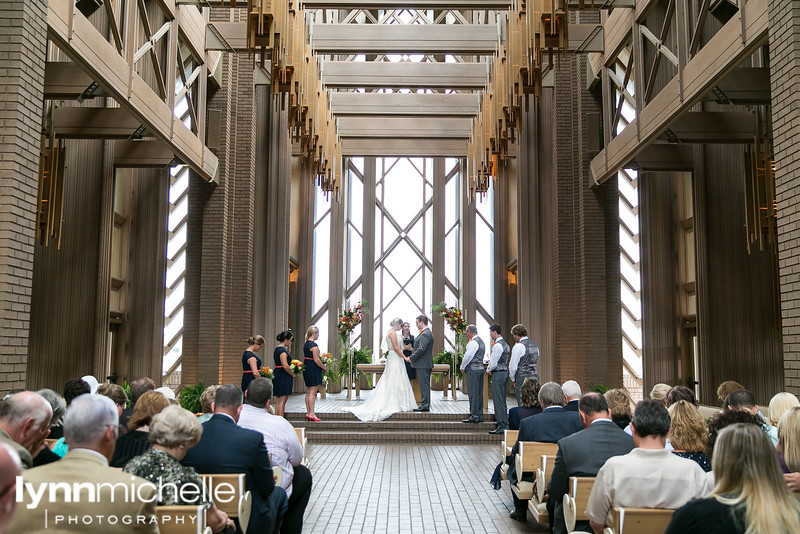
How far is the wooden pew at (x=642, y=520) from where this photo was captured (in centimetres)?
358

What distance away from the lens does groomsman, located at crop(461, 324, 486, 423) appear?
1182 cm

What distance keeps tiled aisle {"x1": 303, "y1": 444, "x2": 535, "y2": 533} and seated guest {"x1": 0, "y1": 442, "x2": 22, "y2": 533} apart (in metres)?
4.62

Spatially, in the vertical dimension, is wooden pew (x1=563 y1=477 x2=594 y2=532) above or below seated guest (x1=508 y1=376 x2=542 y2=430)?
below

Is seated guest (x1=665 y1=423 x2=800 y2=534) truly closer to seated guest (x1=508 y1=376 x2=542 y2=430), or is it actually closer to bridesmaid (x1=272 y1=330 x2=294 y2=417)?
seated guest (x1=508 y1=376 x2=542 y2=430)

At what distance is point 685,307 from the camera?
13703mm

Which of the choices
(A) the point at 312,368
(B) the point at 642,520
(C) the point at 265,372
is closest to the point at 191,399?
(C) the point at 265,372

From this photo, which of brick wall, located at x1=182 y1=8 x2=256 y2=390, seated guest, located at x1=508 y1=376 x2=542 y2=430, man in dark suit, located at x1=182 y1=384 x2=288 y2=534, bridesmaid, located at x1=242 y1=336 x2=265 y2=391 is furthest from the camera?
brick wall, located at x1=182 y1=8 x2=256 y2=390

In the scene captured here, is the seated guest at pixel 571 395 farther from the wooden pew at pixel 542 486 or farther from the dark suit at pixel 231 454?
the dark suit at pixel 231 454

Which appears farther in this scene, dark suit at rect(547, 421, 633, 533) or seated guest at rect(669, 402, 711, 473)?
dark suit at rect(547, 421, 633, 533)

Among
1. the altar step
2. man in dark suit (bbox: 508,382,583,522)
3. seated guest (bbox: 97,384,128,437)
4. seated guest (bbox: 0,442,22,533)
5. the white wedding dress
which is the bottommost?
the altar step

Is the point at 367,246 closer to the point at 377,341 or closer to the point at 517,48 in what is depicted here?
the point at 377,341

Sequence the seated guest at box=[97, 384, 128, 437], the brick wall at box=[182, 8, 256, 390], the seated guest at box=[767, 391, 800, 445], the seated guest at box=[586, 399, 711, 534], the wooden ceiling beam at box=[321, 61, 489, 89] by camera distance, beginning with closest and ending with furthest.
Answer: the seated guest at box=[586, 399, 711, 534] → the seated guest at box=[767, 391, 800, 445] → the seated guest at box=[97, 384, 128, 437] → the brick wall at box=[182, 8, 256, 390] → the wooden ceiling beam at box=[321, 61, 489, 89]

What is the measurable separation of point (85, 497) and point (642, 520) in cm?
255

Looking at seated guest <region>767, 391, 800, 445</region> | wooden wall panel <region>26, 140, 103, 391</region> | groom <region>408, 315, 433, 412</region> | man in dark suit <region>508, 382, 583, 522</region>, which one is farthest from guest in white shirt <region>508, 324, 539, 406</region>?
wooden wall panel <region>26, 140, 103, 391</region>
